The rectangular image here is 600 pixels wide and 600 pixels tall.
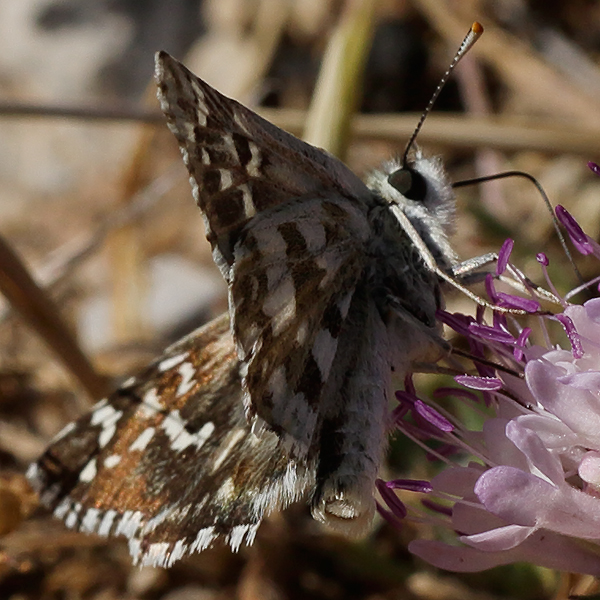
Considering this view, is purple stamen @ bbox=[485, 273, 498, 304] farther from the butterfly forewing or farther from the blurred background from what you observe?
the blurred background

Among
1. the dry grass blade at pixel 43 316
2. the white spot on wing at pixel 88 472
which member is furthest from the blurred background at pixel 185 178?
the white spot on wing at pixel 88 472

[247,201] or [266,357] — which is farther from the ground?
[247,201]

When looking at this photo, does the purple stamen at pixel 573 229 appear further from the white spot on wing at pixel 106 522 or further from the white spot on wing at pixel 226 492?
the white spot on wing at pixel 106 522

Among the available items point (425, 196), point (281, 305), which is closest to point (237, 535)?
point (281, 305)

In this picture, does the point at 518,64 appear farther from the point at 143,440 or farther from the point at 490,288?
the point at 143,440

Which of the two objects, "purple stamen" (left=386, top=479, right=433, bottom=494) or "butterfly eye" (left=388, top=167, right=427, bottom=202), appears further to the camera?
"butterfly eye" (left=388, top=167, right=427, bottom=202)

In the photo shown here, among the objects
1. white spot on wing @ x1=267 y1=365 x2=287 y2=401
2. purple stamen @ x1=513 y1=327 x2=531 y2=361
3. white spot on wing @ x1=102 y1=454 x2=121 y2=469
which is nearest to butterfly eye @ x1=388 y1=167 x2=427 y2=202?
purple stamen @ x1=513 y1=327 x2=531 y2=361

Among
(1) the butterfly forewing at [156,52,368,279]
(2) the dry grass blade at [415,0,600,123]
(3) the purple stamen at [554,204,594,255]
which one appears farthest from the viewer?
(2) the dry grass blade at [415,0,600,123]

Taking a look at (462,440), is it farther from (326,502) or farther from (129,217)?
(129,217)
